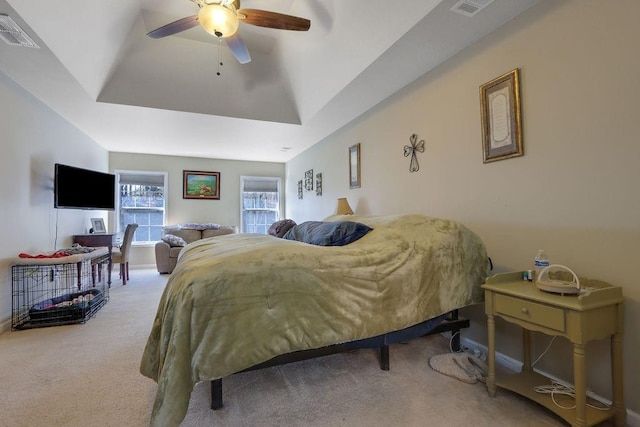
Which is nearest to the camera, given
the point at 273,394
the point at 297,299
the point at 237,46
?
the point at 297,299

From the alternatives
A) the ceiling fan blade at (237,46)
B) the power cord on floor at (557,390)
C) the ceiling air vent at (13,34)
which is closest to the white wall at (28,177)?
the ceiling air vent at (13,34)

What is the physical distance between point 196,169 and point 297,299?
6.08 meters

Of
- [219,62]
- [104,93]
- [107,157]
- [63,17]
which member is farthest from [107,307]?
[107,157]

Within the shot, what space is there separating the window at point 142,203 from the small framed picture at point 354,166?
14.7ft

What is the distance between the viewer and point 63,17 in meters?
2.37

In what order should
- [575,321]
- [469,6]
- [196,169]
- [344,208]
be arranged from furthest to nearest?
1. [196,169]
2. [344,208]
3. [469,6]
4. [575,321]

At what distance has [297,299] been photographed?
154cm

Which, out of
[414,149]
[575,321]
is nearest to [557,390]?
[575,321]

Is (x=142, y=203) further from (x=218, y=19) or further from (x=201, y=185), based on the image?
(x=218, y=19)

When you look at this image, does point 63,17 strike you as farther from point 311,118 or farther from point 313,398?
point 313,398

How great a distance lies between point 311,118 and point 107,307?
3492 millimetres

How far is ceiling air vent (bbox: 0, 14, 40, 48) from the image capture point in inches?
82.8

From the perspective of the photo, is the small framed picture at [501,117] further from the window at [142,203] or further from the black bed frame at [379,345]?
the window at [142,203]

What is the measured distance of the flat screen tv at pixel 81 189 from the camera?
146 inches
